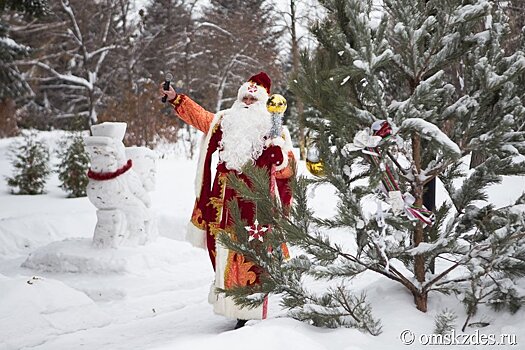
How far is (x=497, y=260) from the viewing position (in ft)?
9.00

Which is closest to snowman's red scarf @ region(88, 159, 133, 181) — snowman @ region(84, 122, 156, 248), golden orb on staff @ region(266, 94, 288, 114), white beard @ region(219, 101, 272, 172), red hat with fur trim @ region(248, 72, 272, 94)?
snowman @ region(84, 122, 156, 248)

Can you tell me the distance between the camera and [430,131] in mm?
2553

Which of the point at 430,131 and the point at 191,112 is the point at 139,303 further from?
the point at 430,131

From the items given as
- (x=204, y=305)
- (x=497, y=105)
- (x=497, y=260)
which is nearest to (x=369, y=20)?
(x=497, y=105)

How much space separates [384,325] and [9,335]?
305 centimetres

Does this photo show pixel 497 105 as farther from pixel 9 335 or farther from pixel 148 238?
pixel 148 238

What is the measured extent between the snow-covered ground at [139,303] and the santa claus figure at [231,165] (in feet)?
1.47

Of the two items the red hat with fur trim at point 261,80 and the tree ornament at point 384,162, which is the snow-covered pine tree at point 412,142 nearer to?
the tree ornament at point 384,162

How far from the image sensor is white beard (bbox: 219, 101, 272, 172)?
440cm

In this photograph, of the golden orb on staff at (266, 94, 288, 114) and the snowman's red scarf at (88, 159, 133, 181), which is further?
the snowman's red scarf at (88, 159, 133, 181)

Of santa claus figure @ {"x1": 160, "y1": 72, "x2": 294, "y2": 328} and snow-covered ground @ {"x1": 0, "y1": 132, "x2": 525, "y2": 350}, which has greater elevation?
santa claus figure @ {"x1": 160, "y1": 72, "x2": 294, "y2": 328}

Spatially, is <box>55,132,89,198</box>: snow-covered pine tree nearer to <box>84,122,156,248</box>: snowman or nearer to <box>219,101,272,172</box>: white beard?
<box>84,122,156,248</box>: snowman

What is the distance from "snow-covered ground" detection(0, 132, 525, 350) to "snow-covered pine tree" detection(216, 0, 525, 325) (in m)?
0.20

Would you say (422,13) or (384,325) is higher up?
(422,13)
